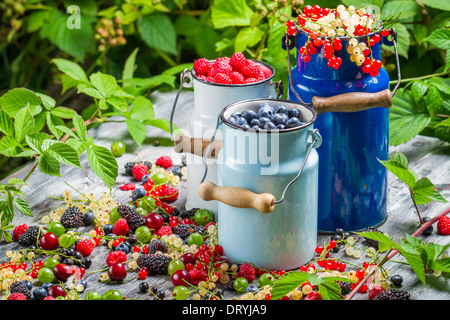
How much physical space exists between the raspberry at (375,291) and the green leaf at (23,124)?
952mm

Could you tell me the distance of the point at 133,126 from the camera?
6.52ft

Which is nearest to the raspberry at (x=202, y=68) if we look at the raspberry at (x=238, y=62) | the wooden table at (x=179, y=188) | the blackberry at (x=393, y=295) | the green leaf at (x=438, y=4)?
the raspberry at (x=238, y=62)

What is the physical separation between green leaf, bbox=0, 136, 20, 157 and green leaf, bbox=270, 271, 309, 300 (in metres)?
0.81

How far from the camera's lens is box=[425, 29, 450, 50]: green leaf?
1969 mm

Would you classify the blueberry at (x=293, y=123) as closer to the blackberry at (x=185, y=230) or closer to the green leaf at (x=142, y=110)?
the blackberry at (x=185, y=230)

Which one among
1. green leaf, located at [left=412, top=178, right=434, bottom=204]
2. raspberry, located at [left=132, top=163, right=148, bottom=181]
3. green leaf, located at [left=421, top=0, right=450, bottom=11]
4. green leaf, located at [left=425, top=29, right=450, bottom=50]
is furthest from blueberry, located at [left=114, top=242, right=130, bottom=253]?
green leaf, located at [left=421, top=0, right=450, bottom=11]

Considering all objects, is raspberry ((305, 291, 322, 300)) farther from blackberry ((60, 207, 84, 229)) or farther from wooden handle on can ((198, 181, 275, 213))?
blackberry ((60, 207, 84, 229))

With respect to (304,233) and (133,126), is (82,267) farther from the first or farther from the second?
(133,126)

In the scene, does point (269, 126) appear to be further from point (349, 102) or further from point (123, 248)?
point (123, 248)

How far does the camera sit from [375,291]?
52.1 inches

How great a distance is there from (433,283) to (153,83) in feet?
4.10

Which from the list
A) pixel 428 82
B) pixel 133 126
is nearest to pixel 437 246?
pixel 428 82

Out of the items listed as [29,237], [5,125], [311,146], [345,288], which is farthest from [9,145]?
[345,288]
